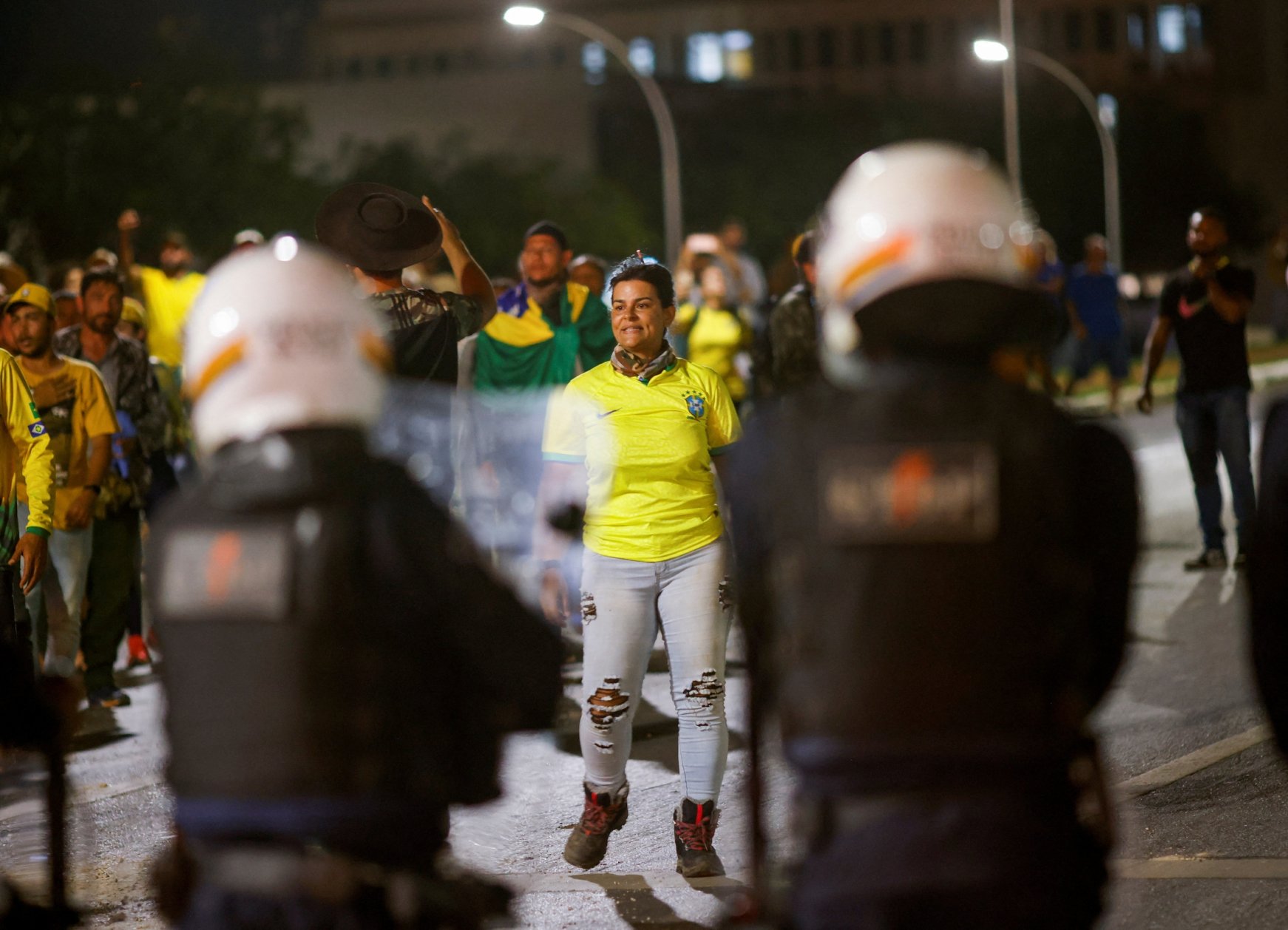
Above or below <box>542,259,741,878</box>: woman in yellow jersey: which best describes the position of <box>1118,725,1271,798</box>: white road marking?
below

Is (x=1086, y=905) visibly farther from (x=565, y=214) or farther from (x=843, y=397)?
(x=565, y=214)

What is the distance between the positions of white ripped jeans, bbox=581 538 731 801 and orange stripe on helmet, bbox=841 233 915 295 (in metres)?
2.89

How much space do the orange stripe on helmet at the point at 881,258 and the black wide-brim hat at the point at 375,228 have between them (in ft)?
10.7

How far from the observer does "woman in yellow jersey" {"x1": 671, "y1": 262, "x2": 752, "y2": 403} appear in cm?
1338

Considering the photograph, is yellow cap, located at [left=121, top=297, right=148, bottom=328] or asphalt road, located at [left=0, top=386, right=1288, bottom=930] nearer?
asphalt road, located at [left=0, top=386, right=1288, bottom=930]

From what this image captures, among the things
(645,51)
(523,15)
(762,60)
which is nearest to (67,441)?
(523,15)

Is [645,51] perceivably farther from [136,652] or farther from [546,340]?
[546,340]

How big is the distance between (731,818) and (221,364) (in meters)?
3.96

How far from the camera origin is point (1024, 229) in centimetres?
301

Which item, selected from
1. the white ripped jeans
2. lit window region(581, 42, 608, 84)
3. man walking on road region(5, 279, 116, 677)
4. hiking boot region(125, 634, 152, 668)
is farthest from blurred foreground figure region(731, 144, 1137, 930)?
lit window region(581, 42, 608, 84)

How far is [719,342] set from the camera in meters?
13.4

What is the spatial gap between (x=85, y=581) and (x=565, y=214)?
52733 millimetres

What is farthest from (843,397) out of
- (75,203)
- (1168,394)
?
(75,203)

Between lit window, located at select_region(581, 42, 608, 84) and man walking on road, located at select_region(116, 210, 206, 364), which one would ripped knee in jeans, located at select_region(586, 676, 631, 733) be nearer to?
man walking on road, located at select_region(116, 210, 206, 364)
